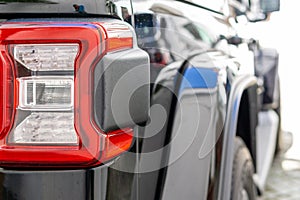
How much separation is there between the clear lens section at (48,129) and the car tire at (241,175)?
48.3 inches

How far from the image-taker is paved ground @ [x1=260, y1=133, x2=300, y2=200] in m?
3.71

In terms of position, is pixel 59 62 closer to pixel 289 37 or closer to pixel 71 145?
pixel 71 145

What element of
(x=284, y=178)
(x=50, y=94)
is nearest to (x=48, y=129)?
(x=50, y=94)

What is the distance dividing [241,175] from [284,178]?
2.07 meters

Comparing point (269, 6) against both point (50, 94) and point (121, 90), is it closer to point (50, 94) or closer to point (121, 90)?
point (121, 90)

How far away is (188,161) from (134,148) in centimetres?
37

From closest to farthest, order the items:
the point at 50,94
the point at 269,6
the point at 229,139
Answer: the point at 50,94 < the point at 229,139 < the point at 269,6

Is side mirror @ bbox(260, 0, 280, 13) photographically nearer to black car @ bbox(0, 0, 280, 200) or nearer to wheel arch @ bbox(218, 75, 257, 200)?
wheel arch @ bbox(218, 75, 257, 200)

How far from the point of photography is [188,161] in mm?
1562

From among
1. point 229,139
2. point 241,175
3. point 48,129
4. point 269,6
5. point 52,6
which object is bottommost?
point 241,175

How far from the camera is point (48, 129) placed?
3.40ft

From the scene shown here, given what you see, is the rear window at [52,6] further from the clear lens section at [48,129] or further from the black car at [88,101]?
the clear lens section at [48,129]

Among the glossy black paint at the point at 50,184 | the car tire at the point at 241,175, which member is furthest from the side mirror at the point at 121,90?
the car tire at the point at 241,175

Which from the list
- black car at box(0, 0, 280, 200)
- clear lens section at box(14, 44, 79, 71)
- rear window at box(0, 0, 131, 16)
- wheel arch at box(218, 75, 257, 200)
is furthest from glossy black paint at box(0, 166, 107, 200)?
wheel arch at box(218, 75, 257, 200)
